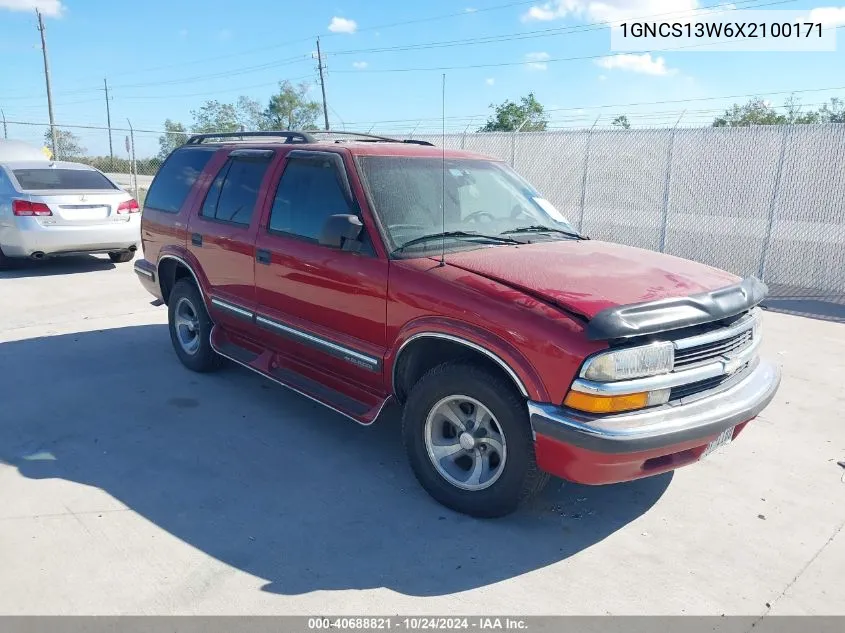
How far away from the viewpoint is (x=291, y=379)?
15.4ft

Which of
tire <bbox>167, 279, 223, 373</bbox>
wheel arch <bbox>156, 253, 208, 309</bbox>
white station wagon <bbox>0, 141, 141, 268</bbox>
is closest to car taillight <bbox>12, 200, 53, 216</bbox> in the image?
white station wagon <bbox>0, 141, 141, 268</bbox>

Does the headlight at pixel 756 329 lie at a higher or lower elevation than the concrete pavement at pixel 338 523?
higher

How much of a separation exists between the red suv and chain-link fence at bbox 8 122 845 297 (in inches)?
276

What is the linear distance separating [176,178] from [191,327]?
1.35 metres

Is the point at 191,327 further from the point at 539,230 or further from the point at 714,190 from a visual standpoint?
the point at 714,190

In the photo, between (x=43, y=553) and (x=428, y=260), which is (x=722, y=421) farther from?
(x=43, y=553)

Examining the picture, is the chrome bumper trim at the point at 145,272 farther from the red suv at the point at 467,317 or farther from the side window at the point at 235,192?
the side window at the point at 235,192

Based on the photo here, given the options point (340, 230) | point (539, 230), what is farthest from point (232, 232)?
point (539, 230)

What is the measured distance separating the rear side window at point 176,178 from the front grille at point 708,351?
4182 mm

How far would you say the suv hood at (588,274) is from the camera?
10.8 ft

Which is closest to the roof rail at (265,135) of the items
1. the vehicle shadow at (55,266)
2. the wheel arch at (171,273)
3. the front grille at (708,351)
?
the wheel arch at (171,273)

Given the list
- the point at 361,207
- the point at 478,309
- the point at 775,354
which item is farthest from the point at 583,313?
the point at 775,354

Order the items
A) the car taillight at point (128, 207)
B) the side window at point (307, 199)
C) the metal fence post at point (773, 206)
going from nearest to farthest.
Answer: the side window at point (307, 199) < the metal fence post at point (773, 206) < the car taillight at point (128, 207)

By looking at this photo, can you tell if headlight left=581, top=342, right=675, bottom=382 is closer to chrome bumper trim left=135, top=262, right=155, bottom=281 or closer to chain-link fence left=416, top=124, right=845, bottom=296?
chrome bumper trim left=135, top=262, right=155, bottom=281
